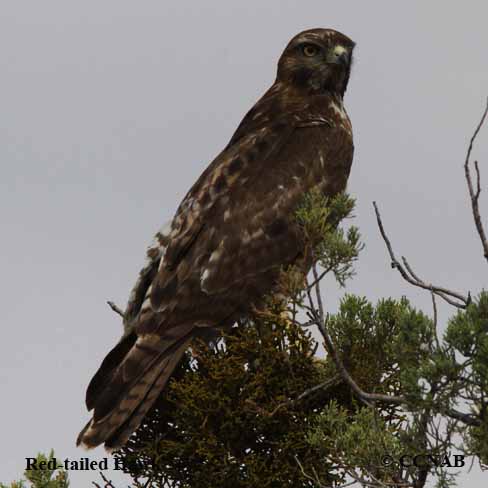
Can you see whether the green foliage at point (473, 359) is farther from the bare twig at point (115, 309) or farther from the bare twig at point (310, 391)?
the bare twig at point (115, 309)

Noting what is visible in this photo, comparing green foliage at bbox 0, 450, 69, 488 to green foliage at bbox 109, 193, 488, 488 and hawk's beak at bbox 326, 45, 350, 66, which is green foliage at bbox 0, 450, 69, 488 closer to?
green foliage at bbox 109, 193, 488, 488

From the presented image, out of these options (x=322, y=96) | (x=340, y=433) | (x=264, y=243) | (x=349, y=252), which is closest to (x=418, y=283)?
(x=349, y=252)

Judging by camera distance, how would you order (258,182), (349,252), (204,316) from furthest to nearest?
1. (258,182)
2. (204,316)
3. (349,252)

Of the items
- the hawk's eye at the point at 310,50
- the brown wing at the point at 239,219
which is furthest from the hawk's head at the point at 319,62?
the brown wing at the point at 239,219

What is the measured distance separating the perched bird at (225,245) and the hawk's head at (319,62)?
0.03 m

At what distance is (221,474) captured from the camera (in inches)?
310

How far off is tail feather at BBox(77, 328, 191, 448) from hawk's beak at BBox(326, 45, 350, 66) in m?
3.23

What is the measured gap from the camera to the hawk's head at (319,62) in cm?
1071

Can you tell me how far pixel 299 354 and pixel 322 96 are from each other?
3342mm

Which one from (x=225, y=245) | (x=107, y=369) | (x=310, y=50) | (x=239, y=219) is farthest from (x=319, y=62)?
(x=107, y=369)

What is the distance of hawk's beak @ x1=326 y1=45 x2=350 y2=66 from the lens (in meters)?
10.7

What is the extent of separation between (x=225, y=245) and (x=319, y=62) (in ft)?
8.05

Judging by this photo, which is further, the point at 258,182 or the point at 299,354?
the point at 258,182

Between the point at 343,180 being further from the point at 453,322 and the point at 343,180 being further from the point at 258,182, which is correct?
the point at 453,322
